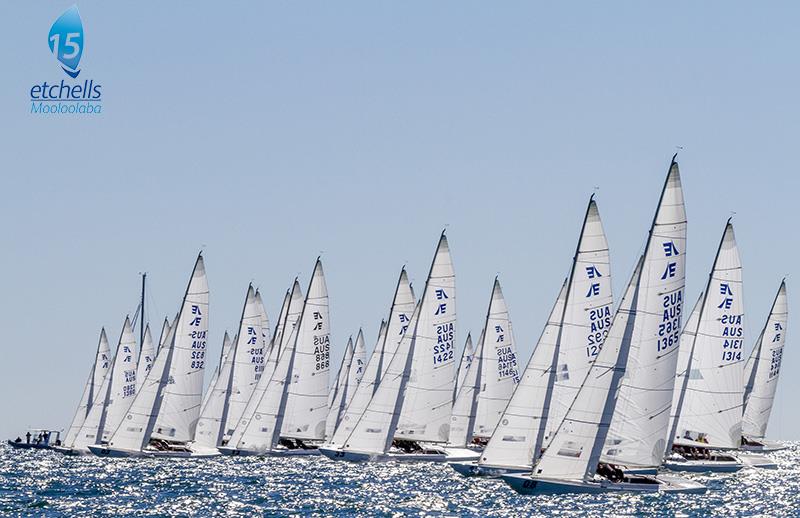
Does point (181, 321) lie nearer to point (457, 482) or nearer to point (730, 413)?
point (457, 482)

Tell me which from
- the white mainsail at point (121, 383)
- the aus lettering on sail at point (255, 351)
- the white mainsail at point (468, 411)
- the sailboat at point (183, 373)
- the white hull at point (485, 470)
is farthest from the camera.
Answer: the aus lettering on sail at point (255, 351)

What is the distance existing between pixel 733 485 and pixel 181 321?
27.4 metres

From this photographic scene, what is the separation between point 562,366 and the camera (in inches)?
2189

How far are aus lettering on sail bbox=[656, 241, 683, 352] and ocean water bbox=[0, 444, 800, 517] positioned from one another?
207 inches

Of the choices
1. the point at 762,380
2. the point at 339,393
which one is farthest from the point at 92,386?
the point at 762,380

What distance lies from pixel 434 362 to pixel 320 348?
8957 mm

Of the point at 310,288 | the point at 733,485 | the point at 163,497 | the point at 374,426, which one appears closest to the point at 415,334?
the point at 374,426

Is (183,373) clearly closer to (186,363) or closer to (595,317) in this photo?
(186,363)

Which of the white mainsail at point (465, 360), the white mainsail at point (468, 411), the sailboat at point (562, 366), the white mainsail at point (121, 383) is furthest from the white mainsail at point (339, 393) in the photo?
the sailboat at point (562, 366)

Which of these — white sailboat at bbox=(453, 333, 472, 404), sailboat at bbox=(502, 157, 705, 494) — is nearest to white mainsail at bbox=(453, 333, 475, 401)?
white sailboat at bbox=(453, 333, 472, 404)

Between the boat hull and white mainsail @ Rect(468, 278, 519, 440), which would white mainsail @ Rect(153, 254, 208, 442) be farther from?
the boat hull

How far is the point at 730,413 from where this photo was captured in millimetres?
68000

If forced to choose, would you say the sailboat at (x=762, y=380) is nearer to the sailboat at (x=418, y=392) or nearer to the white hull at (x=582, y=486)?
the sailboat at (x=418, y=392)

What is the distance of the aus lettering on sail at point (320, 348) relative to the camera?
3066 inches
